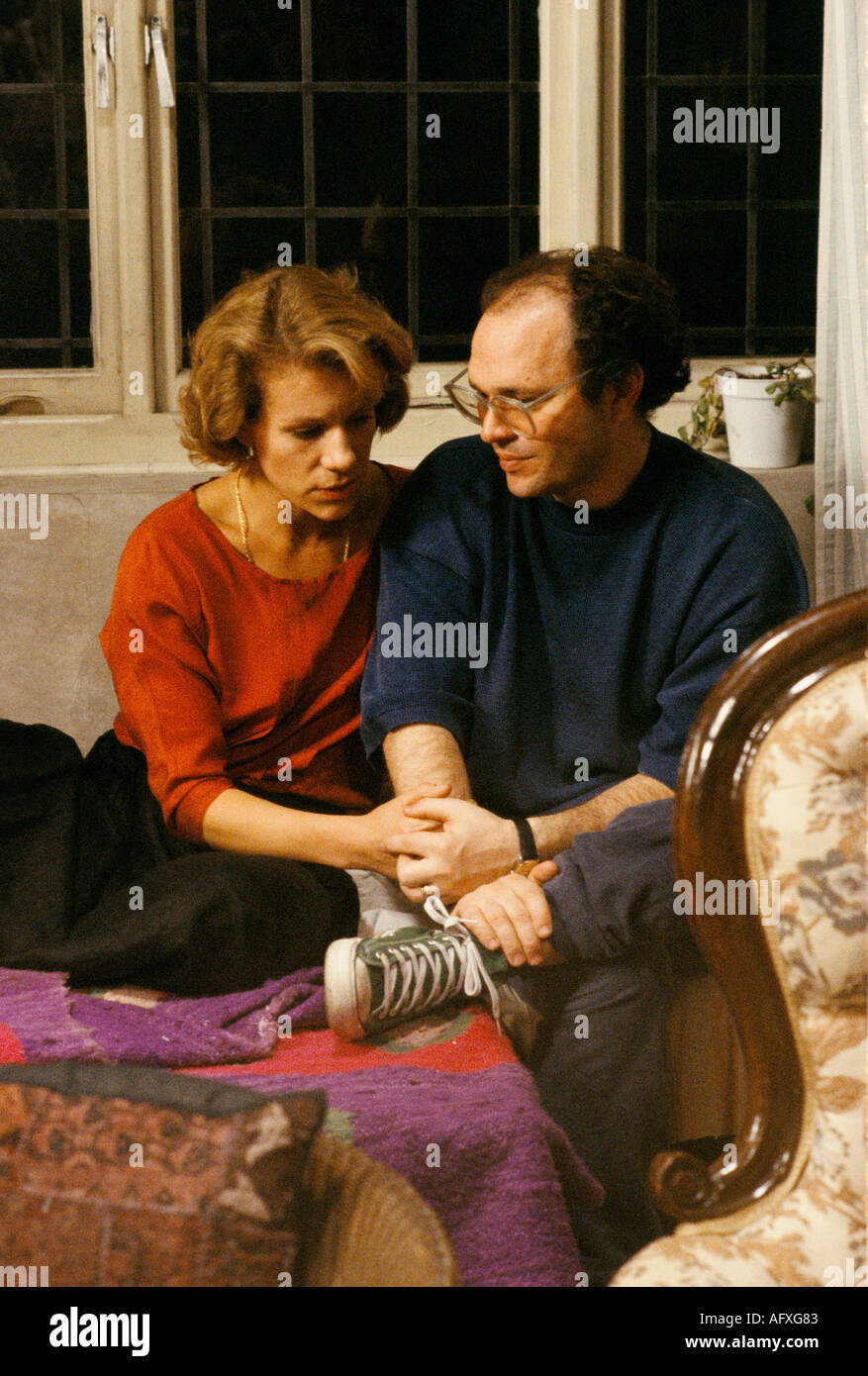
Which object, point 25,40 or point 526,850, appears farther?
point 25,40

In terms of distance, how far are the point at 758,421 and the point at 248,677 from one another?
0.93m

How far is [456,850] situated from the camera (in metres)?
1.73

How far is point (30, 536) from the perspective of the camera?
6.77ft

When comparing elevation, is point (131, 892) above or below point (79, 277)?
below

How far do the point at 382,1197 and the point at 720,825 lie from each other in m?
0.55

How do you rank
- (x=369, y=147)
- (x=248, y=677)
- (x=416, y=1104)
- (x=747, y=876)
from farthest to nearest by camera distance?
1. (x=369, y=147)
2. (x=248, y=677)
3. (x=416, y=1104)
4. (x=747, y=876)

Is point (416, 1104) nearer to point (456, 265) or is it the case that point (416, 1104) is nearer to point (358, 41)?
point (456, 265)

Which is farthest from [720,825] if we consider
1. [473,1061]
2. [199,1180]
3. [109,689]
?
[109,689]

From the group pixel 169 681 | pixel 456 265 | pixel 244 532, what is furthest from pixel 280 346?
pixel 169 681

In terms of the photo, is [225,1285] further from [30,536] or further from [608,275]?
[608,275]

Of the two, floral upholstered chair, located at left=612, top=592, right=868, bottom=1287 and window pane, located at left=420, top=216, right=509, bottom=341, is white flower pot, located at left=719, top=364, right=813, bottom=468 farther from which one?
floral upholstered chair, located at left=612, top=592, right=868, bottom=1287

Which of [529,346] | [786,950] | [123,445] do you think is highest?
[529,346]

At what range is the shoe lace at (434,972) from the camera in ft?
5.33

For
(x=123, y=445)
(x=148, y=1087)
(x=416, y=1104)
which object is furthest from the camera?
(x=123, y=445)
